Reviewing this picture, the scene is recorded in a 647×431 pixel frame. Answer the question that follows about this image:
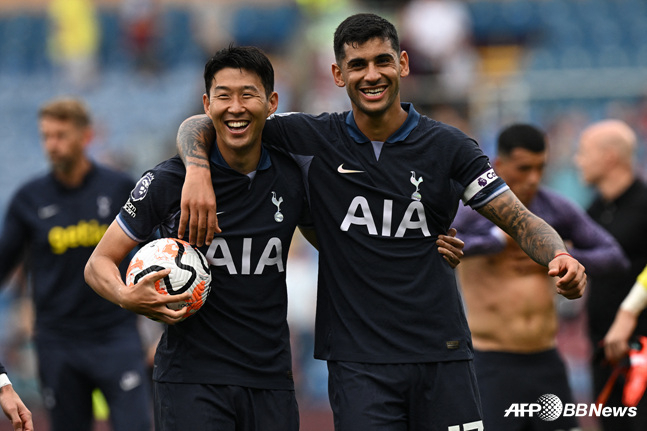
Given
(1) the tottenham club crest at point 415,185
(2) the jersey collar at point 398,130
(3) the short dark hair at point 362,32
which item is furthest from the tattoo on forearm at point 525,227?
(3) the short dark hair at point 362,32

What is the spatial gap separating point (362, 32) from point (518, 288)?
2.54 metres

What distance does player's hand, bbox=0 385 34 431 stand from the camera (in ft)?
15.5

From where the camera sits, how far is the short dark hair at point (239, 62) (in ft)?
16.4

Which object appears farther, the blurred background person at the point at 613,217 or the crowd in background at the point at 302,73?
the crowd in background at the point at 302,73

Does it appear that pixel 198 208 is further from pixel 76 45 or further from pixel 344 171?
pixel 76 45

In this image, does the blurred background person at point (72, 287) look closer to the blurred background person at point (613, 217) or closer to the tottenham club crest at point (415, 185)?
the tottenham club crest at point (415, 185)

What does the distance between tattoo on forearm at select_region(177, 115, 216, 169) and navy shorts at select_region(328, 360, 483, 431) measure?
1281 millimetres

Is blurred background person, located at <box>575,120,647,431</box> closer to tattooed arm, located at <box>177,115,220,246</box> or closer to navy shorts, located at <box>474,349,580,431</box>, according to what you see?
navy shorts, located at <box>474,349,580,431</box>

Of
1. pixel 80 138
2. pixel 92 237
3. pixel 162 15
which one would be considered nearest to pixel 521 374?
pixel 92 237

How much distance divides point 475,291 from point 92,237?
3.02 m

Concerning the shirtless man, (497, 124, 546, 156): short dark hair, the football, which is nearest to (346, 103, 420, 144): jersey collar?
the football

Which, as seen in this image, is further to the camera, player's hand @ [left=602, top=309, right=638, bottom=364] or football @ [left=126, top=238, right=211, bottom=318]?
player's hand @ [left=602, top=309, right=638, bottom=364]

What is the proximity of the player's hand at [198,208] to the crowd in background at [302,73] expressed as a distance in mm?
9354

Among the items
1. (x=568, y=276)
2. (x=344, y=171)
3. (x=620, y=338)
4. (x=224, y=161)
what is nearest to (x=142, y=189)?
(x=224, y=161)
